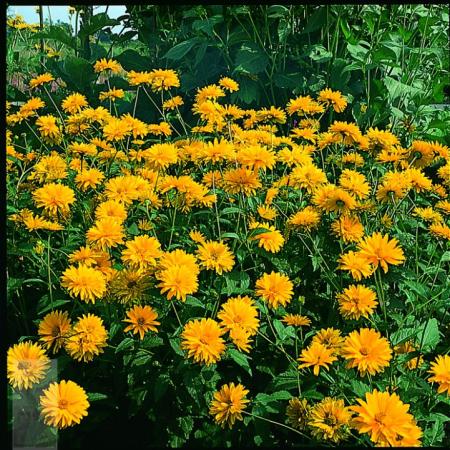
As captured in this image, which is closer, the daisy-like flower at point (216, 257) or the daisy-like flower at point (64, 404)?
the daisy-like flower at point (64, 404)

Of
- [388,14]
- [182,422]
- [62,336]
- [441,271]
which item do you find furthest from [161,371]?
[388,14]

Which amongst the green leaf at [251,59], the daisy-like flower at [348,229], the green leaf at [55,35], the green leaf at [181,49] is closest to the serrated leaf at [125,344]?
the daisy-like flower at [348,229]

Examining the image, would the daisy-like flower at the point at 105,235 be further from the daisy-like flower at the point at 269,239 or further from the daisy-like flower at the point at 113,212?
the daisy-like flower at the point at 269,239

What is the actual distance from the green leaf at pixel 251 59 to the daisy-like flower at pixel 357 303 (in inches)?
72.7

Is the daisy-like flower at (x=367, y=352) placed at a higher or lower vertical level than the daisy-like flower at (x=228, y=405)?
higher

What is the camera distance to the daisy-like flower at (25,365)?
1.41m

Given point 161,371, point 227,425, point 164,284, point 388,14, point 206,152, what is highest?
point 388,14

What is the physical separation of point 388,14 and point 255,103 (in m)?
0.91

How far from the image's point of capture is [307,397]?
4.83 feet

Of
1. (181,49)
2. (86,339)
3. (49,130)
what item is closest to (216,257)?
(86,339)

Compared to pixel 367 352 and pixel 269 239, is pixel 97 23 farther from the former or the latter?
pixel 367 352

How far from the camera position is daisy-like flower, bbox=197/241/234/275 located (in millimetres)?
1586

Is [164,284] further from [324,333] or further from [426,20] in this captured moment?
[426,20]

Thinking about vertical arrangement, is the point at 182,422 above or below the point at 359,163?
below
